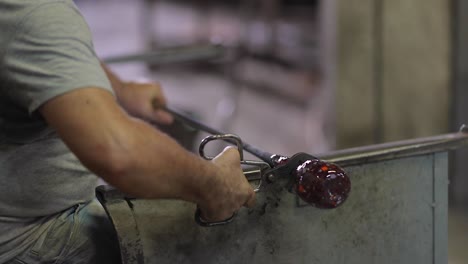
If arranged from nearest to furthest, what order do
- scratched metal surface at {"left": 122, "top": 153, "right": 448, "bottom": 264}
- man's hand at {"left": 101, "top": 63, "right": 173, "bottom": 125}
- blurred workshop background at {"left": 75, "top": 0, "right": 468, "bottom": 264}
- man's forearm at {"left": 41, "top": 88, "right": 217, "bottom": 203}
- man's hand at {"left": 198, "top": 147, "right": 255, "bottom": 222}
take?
man's forearm at {"left": 41, "top": 88, "right": 217, "bottom": 203}
man's hand at {"left": 198, "top": 147, "right": 255, "bottom": 222}
scratched metal surface at {"left": 122, "top": 153, "right": 448, "bottom": 264}
man's hand at {"left": 101, "top": 63, "right": 173, "bottom": 125}
blurred workshop background at {"left": 75, "top": 0, "right": 468, "bottom": 264}

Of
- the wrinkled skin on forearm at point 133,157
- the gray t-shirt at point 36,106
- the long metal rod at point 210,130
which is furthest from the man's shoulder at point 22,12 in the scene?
the long metal rod at point 210,130

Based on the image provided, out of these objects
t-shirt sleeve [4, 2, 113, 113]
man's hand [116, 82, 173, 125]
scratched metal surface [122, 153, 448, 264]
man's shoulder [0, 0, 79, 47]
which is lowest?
scratched metal surface [122, 153, 448, 264]

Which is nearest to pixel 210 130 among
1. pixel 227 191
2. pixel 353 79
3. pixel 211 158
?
pixel 211 158

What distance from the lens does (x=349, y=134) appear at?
4949 millimetres

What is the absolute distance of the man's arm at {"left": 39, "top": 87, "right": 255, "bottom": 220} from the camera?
1.33 meters

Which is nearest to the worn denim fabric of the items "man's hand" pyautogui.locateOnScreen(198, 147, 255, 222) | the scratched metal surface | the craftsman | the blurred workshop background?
the craftsman

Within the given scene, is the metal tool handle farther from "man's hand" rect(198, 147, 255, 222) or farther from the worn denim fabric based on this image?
the worn denim fabric

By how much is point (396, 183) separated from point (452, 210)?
2.92 meters

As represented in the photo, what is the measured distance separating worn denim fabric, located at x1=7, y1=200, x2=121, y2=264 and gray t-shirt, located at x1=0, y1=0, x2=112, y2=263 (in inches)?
0.8

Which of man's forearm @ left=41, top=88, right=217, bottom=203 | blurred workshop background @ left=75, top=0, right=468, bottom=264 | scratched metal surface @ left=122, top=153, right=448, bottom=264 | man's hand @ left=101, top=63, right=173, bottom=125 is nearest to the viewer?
man's forearm @ left=41, top=88, right=217, bottom=203

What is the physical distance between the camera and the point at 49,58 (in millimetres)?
1355

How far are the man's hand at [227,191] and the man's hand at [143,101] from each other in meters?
0.97

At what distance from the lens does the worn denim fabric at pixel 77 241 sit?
5.33 feet

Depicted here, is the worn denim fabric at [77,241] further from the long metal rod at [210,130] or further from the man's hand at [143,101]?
the man's hand at [143,101]
